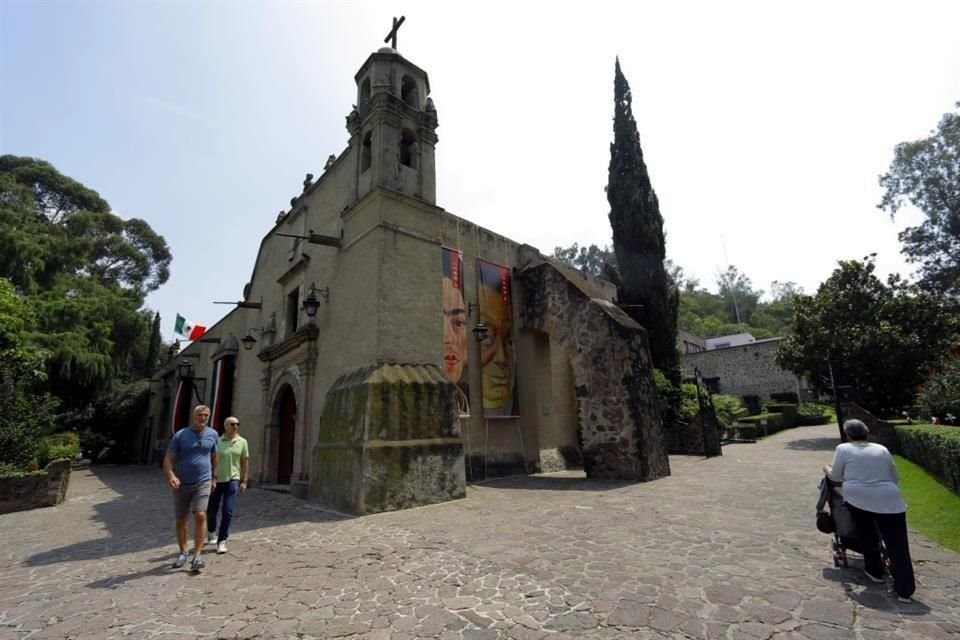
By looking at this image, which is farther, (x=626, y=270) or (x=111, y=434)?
(x=111, y=434)

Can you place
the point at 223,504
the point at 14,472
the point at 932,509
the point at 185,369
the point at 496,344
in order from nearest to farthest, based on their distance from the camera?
the point at 223,504 < the point at 932,509 < the point at 14,472 < the point at 496,344 < the point at 185,369

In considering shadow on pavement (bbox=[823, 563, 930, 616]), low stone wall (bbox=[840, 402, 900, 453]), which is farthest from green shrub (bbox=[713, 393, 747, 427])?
shadow on pavement (bbox=[823, 563, 930, 616])

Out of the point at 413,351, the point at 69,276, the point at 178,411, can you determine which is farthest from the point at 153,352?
the point at 413,351

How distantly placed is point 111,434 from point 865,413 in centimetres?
3563

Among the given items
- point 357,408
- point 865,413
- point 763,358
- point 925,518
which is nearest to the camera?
point 925,518

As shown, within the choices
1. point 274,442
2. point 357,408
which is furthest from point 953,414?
point 274,442

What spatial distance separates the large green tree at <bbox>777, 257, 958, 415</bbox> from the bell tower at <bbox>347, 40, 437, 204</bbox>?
51.0ft

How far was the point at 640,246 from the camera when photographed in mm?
18391

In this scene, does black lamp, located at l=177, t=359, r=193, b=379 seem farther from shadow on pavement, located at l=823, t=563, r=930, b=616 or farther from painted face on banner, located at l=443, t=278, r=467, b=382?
shadow on pavement, located at l=823, t=563, r=930, b=616

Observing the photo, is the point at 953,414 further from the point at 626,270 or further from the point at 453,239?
the point at 453,239

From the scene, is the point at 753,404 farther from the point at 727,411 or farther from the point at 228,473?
the point at 228,473

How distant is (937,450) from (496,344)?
840 cm

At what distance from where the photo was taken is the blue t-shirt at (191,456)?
4707mm

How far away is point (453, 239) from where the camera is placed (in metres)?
11.4
